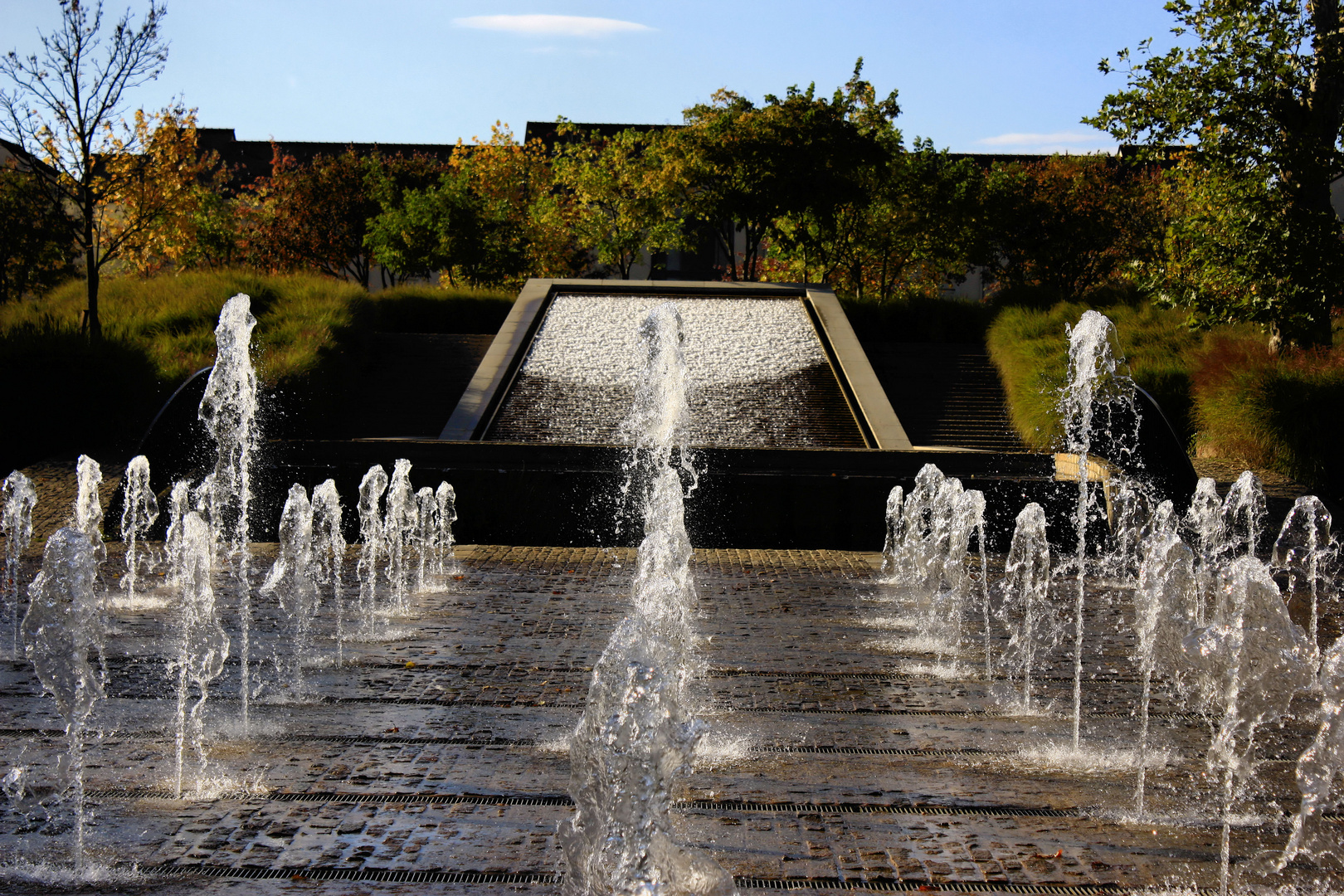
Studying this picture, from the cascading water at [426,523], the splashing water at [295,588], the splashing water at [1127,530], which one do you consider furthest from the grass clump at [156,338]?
the splashing water at [1127,530]

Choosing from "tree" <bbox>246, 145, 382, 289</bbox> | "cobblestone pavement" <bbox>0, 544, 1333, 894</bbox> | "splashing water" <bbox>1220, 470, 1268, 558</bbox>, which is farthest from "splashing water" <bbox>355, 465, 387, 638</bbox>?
"tree" <bbox>246, 145, 382, 289</bbox>

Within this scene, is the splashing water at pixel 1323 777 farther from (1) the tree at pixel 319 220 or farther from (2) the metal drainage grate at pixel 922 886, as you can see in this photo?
(1) the tree at pixel 319 220

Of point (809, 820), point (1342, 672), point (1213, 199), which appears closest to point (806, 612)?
point (809, 820)

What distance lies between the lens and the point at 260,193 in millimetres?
40281

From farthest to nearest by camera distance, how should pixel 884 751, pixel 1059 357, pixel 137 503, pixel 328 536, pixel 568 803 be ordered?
1. pixel 1059 357
2. pixel 137 503
3. pixel 328 536
4. pixel 884 751
5. pixel 568 803

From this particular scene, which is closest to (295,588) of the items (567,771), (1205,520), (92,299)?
(567,771)

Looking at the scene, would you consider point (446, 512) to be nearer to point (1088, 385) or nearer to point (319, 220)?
point (1088, 385)

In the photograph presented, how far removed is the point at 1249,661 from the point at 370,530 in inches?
320

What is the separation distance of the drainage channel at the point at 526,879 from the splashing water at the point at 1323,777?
0.56m

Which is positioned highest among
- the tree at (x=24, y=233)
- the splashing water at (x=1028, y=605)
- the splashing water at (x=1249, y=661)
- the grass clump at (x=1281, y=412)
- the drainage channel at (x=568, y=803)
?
the tree at (x=24, y=233)

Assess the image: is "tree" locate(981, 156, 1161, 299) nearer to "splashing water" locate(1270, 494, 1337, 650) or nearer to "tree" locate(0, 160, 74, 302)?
"splashing water" locate(1270, 494, 1337, 650)

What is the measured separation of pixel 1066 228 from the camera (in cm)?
3288

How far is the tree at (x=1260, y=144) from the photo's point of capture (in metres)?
15.6

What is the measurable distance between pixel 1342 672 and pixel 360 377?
56.5 ft
